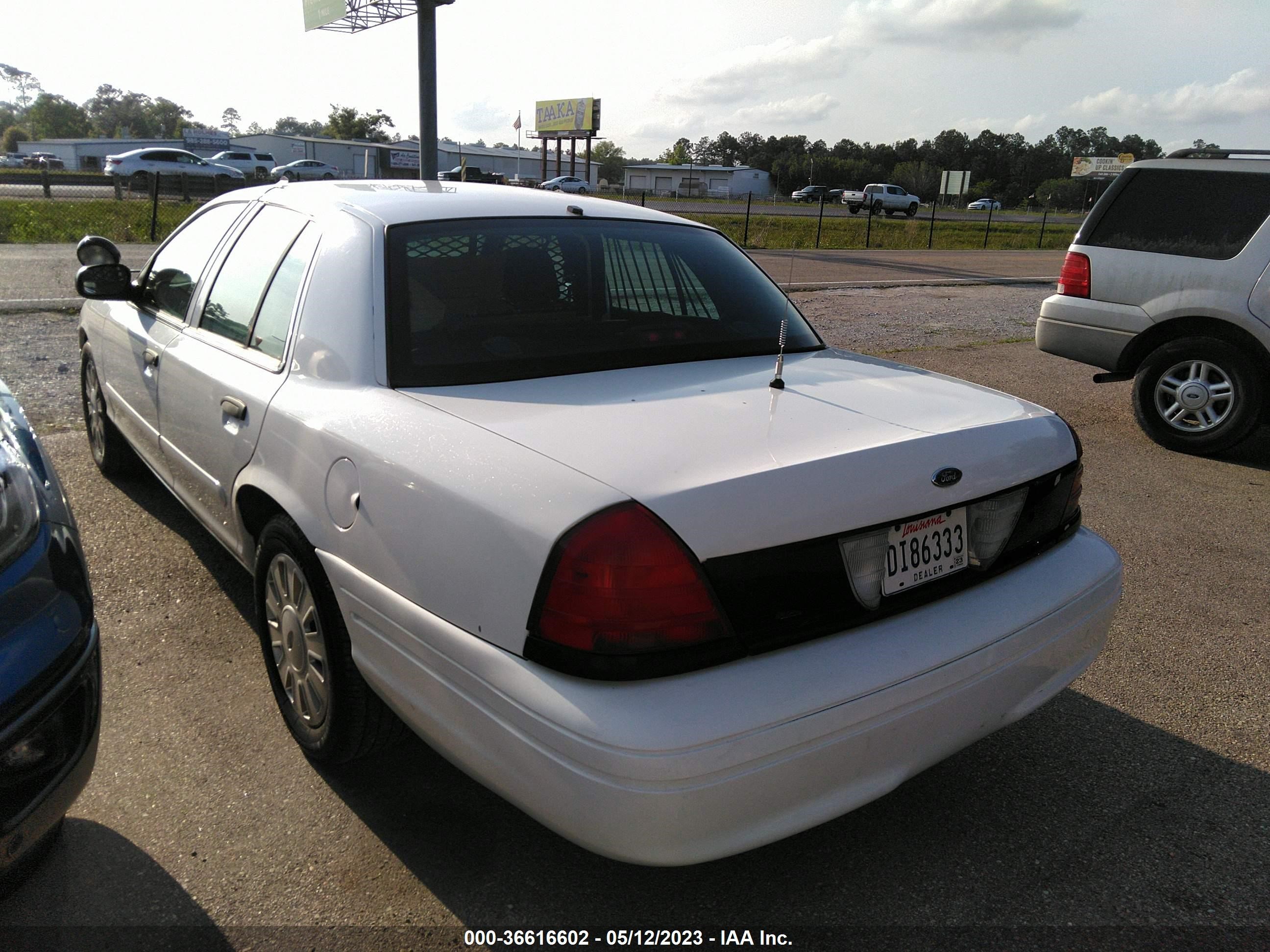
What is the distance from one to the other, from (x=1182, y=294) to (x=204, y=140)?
69.0 m

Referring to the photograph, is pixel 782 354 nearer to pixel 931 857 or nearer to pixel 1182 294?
pixel 931 857

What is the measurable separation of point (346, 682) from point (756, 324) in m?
1.68

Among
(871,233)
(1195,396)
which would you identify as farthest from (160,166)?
(1195,396)

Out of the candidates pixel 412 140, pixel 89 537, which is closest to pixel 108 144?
pixel 412 140

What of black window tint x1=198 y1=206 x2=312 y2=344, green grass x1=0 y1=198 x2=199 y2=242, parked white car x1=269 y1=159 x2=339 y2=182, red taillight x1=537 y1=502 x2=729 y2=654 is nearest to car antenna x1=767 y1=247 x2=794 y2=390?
red taillight x1=537 y1=502 x2=729 y2=654

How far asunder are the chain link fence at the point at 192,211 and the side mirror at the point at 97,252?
400 inches

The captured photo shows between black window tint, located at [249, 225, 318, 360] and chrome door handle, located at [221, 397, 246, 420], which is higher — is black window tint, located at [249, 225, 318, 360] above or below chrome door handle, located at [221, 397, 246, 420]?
above

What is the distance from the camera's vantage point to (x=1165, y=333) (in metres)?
6.44

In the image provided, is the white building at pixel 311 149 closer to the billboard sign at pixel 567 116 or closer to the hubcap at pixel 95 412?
the billboard sign at pixel 567 116

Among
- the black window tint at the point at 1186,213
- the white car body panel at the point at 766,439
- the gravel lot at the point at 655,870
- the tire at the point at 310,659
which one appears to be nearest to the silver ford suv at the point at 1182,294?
the black window tint at the point at 1186,213

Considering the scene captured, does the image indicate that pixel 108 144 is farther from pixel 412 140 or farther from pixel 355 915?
pixel 355 915

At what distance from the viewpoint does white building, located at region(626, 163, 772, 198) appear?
302ft

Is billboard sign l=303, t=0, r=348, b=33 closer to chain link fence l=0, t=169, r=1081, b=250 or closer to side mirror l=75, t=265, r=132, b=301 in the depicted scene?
chain link fence l=0, t=169, r=1081, b=250

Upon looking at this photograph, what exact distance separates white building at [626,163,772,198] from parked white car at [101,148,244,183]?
58.2 m
